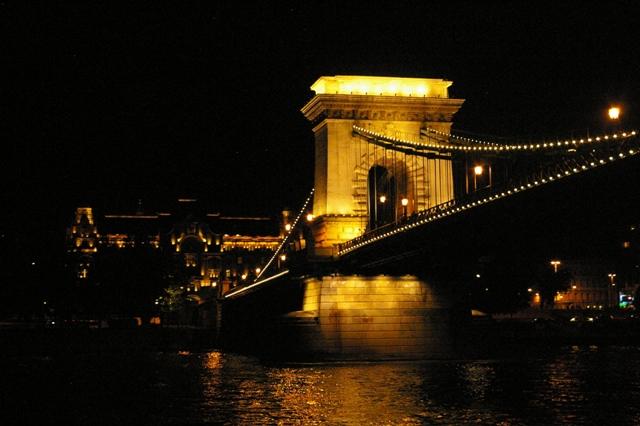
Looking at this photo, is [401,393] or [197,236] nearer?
[401,393]

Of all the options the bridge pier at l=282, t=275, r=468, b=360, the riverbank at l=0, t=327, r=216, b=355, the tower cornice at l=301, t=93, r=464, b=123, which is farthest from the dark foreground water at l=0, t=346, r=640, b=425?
the riverbank at l=0, t=327, r=216, b=355

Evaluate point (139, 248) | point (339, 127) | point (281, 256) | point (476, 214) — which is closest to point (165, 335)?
point (281, 256)

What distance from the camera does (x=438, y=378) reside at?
113 feet

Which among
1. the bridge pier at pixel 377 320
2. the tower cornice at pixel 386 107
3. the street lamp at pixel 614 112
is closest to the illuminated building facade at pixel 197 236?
the tower cornice at pixel 386 107

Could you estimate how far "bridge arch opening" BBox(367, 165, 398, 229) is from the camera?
52125 mm

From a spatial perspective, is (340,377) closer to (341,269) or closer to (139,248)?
(341,269)

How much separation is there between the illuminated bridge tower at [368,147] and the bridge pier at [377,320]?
14.5 ft

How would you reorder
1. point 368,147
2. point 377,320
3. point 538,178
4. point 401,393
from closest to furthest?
point 538,178, point 401,393, point 377,320, point 368,147

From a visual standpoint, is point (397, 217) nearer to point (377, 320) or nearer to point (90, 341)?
point (377, 320)

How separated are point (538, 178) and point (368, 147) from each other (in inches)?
953

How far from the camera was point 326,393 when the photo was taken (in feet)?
96.3

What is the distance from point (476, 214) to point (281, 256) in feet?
119

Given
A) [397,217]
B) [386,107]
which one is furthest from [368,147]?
[397,217]

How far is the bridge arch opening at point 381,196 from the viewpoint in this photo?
171 feet
